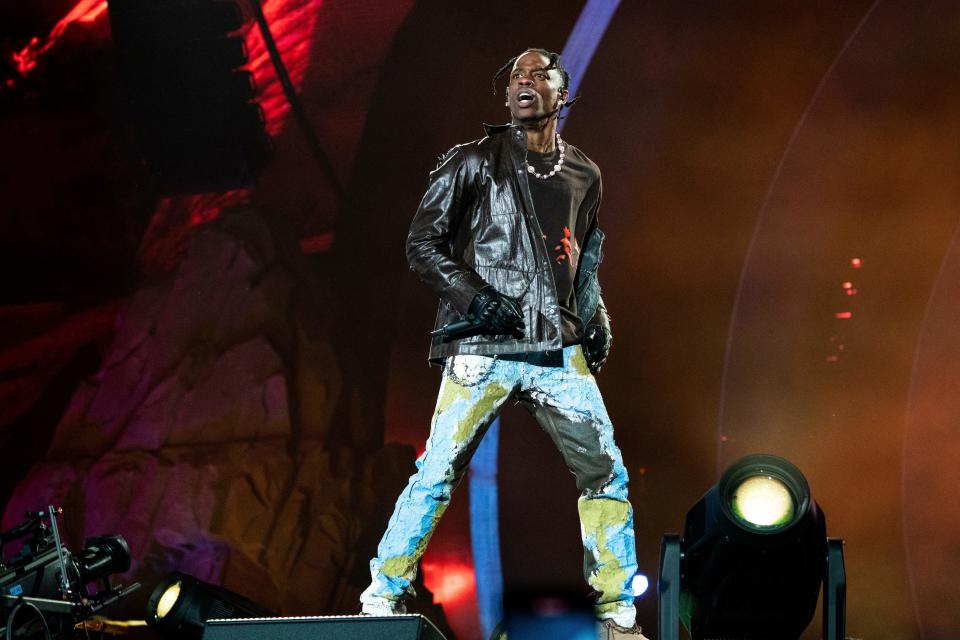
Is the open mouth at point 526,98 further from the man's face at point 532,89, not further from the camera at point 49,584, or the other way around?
the camera at point 49,584

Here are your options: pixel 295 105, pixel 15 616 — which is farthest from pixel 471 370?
pixel 295 105

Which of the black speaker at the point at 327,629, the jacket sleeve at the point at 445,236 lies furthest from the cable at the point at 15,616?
the jacket sleeve at the point at 445,236

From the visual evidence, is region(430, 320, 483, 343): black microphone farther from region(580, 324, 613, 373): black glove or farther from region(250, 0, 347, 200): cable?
region(250, 0, 347, 200): cable

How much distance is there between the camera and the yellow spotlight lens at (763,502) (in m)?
2.41

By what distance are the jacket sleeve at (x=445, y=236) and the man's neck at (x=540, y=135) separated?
0.24 meters

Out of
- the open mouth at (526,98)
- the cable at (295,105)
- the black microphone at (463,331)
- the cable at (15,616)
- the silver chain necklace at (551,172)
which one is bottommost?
the cable at (15,616)

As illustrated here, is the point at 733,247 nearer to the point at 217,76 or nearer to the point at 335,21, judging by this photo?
the point at 335,21

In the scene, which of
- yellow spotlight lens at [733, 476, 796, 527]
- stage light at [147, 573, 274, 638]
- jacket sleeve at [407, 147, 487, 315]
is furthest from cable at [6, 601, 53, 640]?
yellow spotlight lens at [733, 476, 796, 527]

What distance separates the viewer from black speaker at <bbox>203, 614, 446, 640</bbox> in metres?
2.25

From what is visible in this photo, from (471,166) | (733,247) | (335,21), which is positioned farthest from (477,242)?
(335,21)

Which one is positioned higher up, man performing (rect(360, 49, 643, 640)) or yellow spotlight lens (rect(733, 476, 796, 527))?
man performing (rect(360, 49, 643, 640))

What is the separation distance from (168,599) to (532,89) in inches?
86.2

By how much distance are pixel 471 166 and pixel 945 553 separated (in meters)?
2.74

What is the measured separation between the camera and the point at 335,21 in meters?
5.06
